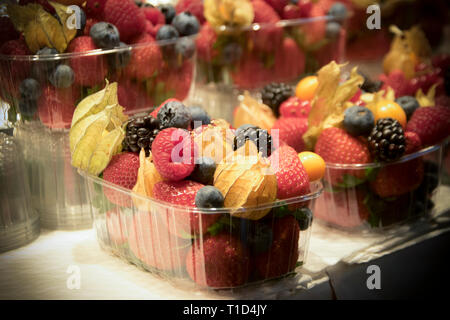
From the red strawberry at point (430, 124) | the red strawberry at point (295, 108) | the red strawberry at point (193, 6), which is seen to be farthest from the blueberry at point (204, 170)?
the red strawberry at point (193, 6)

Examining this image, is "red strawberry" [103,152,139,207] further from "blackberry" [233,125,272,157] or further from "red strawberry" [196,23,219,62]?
"red strawberry" [196,23,219,62]

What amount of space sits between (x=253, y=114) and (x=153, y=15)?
32 centimetres

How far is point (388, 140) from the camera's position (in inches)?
43.6

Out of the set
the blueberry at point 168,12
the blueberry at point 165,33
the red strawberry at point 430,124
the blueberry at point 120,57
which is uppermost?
the blueberry at point 168,12

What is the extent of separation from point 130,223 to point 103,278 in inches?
4.6

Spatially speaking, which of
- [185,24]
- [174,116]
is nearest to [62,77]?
[174,116]

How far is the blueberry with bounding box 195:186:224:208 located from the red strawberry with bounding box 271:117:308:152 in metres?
0.35

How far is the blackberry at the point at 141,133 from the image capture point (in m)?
1.00

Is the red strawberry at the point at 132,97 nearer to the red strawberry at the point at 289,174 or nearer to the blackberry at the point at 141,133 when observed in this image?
the blackberry at the point at 141,133

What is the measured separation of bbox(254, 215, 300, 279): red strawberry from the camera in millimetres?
931

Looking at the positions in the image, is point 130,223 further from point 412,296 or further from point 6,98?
point 412,296

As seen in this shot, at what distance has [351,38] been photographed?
5.99 ft

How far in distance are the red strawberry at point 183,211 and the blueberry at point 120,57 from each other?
1.11 ft
